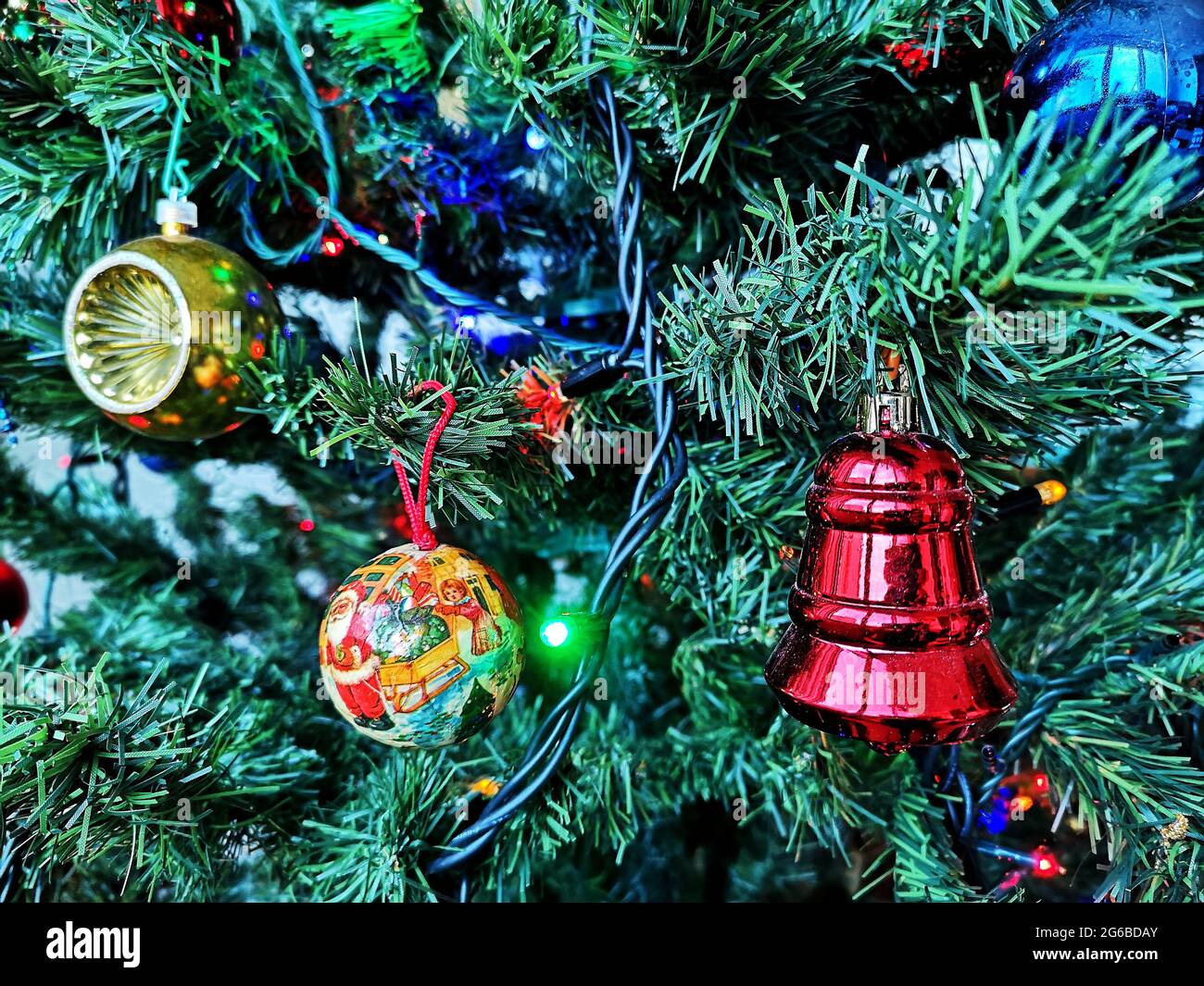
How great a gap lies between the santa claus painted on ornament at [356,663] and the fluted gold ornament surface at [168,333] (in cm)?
18

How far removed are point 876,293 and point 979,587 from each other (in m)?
0.14

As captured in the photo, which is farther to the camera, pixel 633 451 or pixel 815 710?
pixel 633 451

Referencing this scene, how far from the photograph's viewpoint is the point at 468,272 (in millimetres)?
586

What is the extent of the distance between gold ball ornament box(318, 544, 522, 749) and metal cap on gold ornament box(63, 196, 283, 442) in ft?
0.55

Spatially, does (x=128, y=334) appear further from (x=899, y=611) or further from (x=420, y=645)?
(x=899, y=611)

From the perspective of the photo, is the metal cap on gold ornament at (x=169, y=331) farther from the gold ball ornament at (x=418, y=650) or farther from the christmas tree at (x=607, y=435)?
the gold ball ornament at (x=418, y=650)

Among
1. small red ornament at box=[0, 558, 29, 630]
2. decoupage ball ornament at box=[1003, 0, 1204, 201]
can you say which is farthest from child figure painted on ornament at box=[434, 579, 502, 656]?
small red ornament at box=[0, 558, 29, 630]

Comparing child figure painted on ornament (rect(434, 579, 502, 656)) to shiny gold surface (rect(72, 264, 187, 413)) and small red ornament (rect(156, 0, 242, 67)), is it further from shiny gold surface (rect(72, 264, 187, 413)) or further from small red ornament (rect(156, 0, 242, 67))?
small red ornament (rect(156, 0, 242, 67))

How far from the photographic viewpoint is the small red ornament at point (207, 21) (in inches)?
15.7

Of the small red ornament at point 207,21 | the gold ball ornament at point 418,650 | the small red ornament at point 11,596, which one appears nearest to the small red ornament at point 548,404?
the gold ball ornament at point 418,650

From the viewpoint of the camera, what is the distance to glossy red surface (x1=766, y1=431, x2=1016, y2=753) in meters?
0.29

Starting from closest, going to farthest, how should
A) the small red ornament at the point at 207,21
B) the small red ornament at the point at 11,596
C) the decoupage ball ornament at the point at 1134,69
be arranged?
1. the decoupage ball ornament at the point at 1134,69
2. the small red ornament at the point at 207,21
3. the small red ornament at the point at 11,596

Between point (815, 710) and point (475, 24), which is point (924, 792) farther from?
point (475, 24)
